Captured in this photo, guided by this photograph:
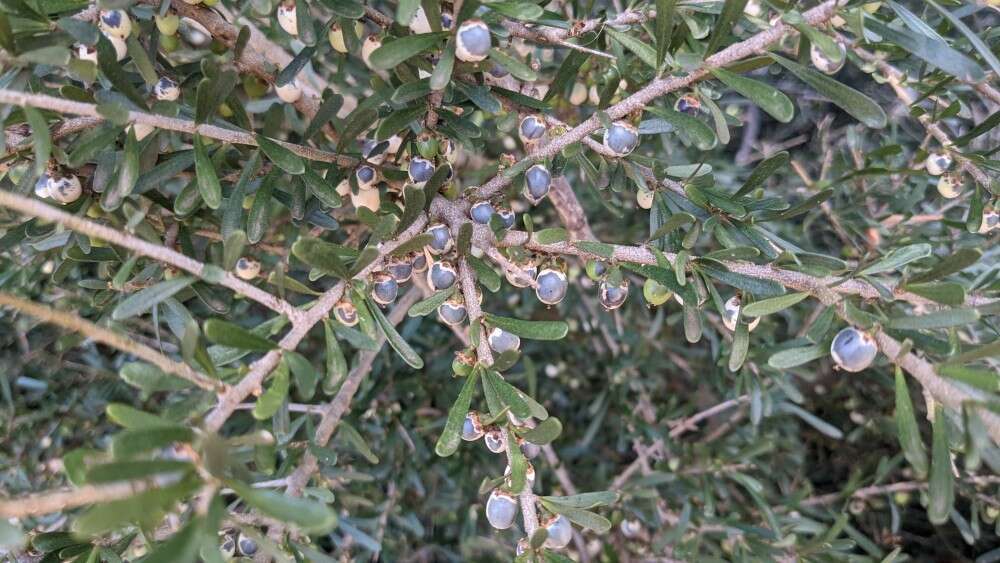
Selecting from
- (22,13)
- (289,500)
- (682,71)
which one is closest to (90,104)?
(22,13)

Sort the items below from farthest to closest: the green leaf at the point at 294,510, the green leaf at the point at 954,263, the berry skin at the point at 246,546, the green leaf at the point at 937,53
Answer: the berry skin at the point at 246,546 < the green leaf at the point at 937,53 < the green leaf at the point at 954,263 < the green leaf at the point at 294,510

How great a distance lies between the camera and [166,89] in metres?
1.03

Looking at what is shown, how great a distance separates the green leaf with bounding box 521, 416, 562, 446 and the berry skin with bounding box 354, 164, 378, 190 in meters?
0.52

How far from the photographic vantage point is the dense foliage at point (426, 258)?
0.73 meters

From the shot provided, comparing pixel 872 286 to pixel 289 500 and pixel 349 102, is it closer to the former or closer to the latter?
pixel 289 500

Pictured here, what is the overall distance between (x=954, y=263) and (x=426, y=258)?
699mm

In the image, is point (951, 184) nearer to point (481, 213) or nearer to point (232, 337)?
point (481, 213)

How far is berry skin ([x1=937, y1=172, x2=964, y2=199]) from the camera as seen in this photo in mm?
1277

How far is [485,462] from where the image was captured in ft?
5.79

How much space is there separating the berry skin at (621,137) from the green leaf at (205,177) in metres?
0.54

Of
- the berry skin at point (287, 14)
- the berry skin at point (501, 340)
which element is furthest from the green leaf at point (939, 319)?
the berry skin at point (287, 14)

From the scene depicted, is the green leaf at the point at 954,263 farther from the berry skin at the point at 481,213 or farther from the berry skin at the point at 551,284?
the berry skin at the point at 481,213

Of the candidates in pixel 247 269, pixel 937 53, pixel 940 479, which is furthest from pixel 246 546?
pixel 937 53

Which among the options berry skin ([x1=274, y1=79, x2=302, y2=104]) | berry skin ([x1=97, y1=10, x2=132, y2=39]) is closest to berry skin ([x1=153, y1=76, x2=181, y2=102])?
berry skin ([x1=97, y1=10, x2=132, y2=39])
